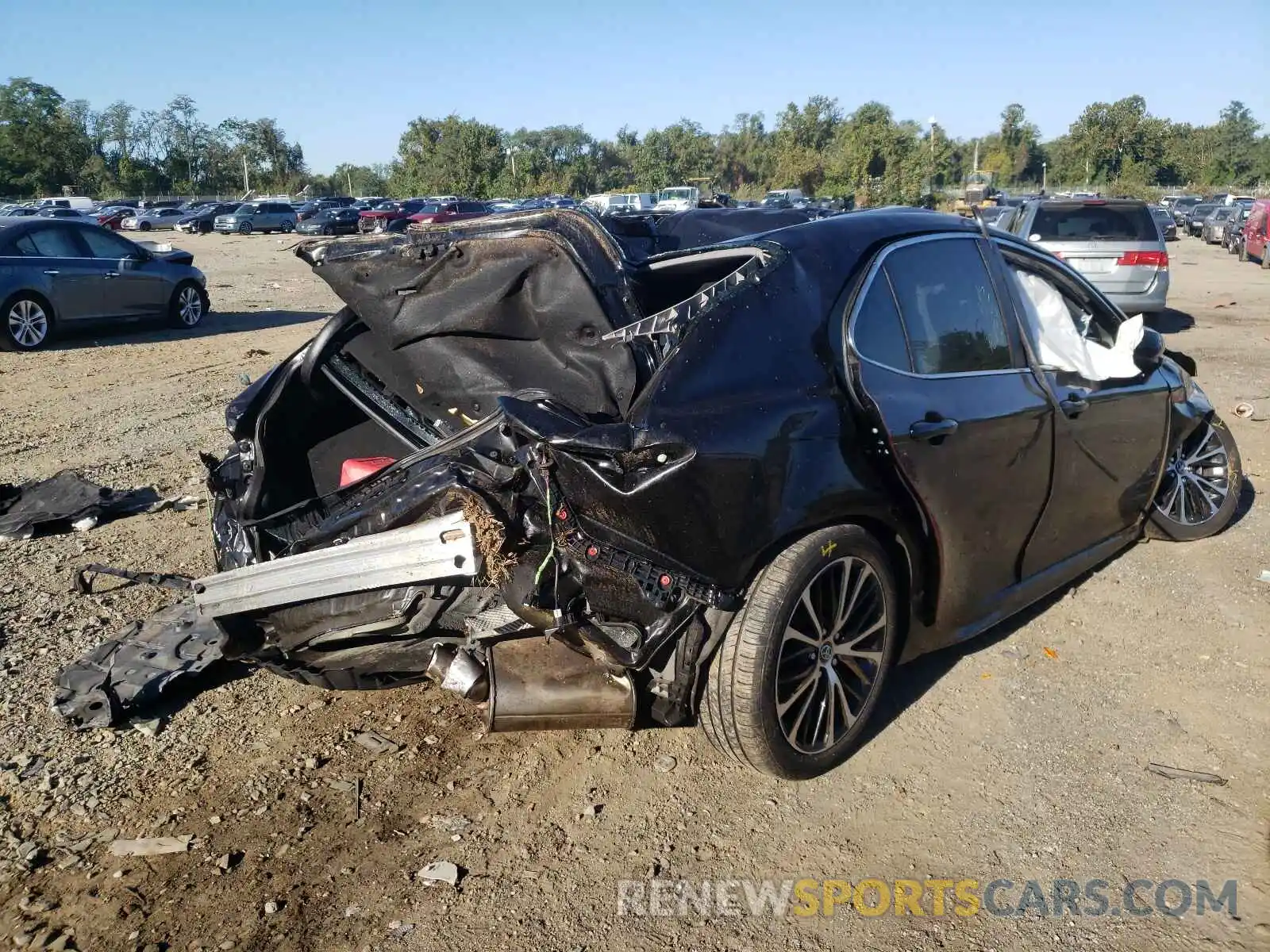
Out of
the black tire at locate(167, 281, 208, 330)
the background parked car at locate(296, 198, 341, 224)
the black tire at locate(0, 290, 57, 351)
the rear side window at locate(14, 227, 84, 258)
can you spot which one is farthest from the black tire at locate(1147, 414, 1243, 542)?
the background parked car at locate(296, 198, 341, 224)

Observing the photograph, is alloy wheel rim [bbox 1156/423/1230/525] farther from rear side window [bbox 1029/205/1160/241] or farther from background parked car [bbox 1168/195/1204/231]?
background parked car [bbox 1168/195/1204/231]

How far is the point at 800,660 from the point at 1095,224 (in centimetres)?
1260

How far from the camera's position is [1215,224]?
3816 cm

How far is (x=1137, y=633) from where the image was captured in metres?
4.61

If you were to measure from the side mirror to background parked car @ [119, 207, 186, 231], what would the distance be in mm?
51427

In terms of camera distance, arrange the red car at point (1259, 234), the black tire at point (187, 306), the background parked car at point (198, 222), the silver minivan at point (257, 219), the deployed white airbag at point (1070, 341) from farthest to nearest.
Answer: the background parked car at point (198, 222), the silver minivan at point (257, 219), the red car at point (1259, 234), the black tire at point (187, 306), the deployed white airbag at point (1070, 341)

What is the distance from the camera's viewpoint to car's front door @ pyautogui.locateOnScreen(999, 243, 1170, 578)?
4234 mm

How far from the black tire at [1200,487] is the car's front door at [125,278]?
1315 centimetres

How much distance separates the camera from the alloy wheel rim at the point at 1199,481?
554 centimetres

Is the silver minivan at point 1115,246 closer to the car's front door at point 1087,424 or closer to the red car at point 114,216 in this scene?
the car's front door at point 1087,424

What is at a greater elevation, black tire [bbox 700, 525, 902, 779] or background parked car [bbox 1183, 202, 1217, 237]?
black tire [bbox 700, 525, 902, 779]

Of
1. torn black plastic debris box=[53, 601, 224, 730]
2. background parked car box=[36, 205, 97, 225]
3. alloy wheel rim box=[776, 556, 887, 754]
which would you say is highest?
alloy wheel rim box=[776, 556, 887, 754]

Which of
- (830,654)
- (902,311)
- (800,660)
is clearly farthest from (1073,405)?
(800,660)

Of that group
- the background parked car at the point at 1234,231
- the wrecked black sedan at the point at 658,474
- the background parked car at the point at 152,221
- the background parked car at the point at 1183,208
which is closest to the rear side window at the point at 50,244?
the wrecked black sedan at the point at 658,474
